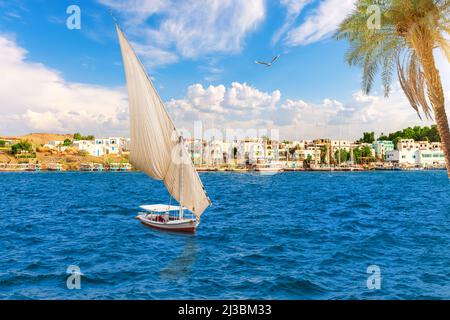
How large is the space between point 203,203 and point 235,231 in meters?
5.69

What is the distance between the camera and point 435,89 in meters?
12.9

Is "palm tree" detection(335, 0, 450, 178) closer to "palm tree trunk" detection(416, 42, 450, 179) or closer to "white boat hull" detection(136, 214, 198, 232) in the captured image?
"palm tree trunk" detection(416, 42, 450, 179)

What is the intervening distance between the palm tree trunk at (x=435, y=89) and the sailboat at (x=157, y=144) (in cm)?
1660

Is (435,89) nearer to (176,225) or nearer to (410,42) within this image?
(410,42)

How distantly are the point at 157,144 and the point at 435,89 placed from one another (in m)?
19.4

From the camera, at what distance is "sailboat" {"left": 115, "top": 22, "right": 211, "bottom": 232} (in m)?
26.0

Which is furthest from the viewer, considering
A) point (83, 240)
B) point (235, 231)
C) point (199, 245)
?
point (235, 231)

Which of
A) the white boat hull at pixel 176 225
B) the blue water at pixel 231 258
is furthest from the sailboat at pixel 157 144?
the blue water at pixel 231 258

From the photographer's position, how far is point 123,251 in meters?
24.0

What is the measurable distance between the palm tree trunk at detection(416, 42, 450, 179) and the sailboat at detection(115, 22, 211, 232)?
16.6 metres
